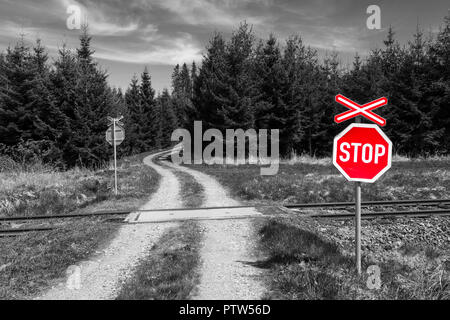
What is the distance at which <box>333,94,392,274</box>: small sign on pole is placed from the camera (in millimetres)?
4695

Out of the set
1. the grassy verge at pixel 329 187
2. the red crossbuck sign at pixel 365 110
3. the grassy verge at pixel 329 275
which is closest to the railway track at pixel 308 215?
the grassy verge at pixel 329 187

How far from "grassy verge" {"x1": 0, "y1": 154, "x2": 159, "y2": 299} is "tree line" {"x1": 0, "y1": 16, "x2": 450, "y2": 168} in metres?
8.55

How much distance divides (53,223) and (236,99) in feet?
63.6

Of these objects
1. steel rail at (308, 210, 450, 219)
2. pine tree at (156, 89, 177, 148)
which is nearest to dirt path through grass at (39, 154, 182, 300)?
steel rail at (308, 210, 450, 219)

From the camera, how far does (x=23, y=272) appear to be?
6.25 metres

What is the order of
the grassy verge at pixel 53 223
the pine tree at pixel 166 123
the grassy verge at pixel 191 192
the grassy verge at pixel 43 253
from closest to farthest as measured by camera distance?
the grassy verge at pixel 43 253 < the grassy verge at pixel 53 223 < the grassy verge at pixel 191 192 < the pine tree at pixel 166 123

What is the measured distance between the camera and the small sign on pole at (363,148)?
470 centimetres

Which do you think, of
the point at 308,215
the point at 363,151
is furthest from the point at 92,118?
the point at 363,151

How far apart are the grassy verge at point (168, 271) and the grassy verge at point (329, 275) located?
1528mm

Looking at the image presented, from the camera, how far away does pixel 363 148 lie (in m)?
4.76

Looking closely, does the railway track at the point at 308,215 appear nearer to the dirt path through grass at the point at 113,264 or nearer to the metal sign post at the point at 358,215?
the dirt path through grass at the point at 113,264

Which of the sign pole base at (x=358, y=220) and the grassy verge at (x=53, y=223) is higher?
the sign pole base at (x=358, y=220)
